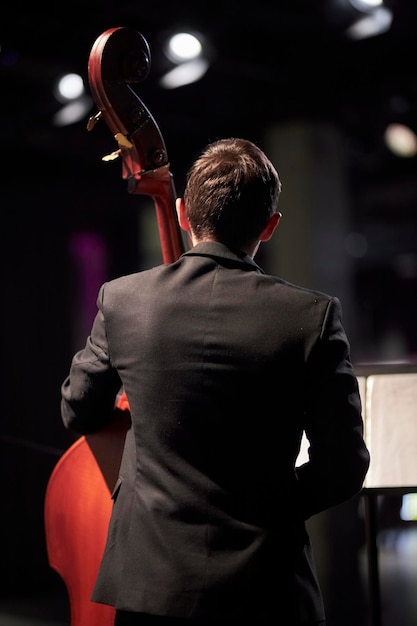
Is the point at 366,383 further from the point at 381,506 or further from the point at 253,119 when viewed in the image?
the point at 381,506

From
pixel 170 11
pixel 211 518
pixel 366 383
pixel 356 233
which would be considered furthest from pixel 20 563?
pixel 356 233

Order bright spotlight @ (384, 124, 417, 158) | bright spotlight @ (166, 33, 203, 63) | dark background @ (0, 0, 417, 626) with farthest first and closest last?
bright spotlight @ (384, 124, 417, 158) → bright spotlight @ (166, 33, 203, 63) → dark background @ (0, 0, 417, 626)

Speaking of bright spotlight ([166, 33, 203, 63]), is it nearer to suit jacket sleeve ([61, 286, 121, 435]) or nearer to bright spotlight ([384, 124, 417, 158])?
bright spotlight ([384, 124, 417, 158])

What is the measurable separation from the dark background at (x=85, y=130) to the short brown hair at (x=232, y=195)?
274 cm

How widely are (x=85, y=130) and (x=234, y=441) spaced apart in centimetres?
454

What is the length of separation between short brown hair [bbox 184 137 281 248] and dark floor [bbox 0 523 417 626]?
2.74 m

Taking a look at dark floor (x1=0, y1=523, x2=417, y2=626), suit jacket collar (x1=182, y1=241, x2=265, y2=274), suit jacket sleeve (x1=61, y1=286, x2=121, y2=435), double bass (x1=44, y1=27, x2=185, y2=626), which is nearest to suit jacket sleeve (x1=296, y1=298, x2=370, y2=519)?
suit jacket collar (x1=182, y1=241, x2=265, y2=274)

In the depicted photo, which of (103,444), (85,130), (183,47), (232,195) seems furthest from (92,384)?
(85,130)

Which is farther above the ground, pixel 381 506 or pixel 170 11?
pixel 170 11

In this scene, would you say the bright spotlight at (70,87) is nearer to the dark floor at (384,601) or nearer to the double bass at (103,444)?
the dark floor at (384,601)

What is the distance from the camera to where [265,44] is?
4289 mm

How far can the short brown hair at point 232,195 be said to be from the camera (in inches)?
55.2

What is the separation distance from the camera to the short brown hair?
1403 millimetres

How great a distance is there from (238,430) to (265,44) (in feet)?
11.0
